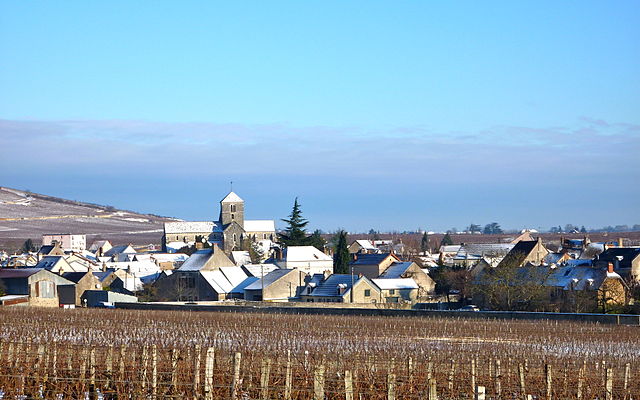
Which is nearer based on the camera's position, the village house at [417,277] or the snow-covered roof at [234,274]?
the village house at [417,277]

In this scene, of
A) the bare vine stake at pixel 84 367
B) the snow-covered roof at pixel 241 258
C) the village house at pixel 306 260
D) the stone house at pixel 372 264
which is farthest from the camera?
the snow-covered roof at pixel 241 258

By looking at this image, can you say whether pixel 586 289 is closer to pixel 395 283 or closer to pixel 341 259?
pixel 395 283

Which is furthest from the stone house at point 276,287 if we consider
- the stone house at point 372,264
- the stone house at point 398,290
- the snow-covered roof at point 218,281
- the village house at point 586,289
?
the village house at point 586,289

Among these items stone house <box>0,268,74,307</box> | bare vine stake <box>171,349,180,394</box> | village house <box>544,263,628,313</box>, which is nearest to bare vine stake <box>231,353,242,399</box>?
bare vine stake <box>171,349,180,394</box>

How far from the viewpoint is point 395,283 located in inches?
2876

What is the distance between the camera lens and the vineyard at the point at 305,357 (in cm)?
1992

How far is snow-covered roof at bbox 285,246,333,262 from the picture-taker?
93100mm

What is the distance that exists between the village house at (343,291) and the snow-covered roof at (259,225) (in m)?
89.9

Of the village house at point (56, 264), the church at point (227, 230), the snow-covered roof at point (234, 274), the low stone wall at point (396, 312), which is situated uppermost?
the church at point (227, 230)

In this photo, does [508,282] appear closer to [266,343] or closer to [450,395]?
[266,343]

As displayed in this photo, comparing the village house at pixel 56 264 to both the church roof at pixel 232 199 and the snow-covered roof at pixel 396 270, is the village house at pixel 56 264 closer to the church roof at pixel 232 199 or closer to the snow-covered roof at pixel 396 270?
the snow-covered roof at pixel 396 270

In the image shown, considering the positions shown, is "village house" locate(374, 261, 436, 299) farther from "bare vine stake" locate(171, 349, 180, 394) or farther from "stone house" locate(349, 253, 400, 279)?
"bare vine stake" locate(171, 349, 180, 394)

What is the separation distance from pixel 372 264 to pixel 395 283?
9.97 m

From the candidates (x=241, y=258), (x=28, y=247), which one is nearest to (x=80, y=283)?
(x=241, y=258)
